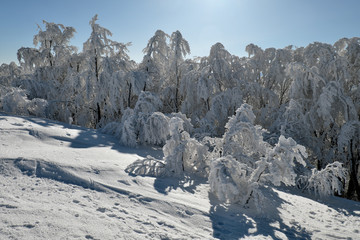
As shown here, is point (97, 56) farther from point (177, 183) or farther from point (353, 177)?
point (353, 177)

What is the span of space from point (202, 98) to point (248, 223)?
7.42 meters

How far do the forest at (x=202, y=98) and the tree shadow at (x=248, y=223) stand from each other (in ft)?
3.93

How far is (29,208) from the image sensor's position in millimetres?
2172

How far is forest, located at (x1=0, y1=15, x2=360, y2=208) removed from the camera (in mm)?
4992

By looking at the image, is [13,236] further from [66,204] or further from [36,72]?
[36,72]

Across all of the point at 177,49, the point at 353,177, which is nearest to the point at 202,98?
the point at 177,49

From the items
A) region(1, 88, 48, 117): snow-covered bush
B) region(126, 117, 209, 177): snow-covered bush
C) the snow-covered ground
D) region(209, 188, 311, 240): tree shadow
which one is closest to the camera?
the snow-covered ground

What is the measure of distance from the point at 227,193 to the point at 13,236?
2.60 m

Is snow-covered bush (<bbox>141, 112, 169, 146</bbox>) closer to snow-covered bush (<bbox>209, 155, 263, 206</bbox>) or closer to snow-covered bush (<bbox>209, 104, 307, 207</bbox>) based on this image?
snow-covered bush (<bbox>209, 104, 307, 207</bbox>)

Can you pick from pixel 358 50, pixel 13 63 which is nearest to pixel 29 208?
pixel 358 50

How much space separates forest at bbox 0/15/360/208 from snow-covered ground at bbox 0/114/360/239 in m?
0.67

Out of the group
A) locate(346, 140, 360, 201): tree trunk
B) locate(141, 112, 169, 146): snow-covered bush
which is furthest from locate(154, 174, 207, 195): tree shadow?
locate(346, 140, 360, 201): tree trunk

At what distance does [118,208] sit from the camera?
2574mm

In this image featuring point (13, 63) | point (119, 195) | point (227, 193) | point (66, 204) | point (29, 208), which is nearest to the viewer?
point (29, 208)
